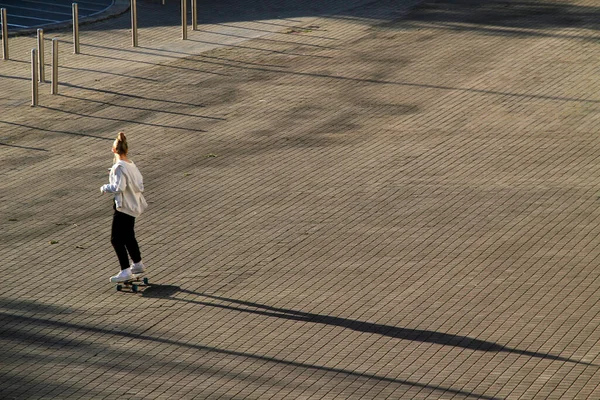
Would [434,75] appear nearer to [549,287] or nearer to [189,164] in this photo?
[189,164]

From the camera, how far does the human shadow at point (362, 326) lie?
414 inches

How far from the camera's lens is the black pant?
40.1ft

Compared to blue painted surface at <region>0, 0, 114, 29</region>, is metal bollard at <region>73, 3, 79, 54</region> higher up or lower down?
higher up

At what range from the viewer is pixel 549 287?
11.9m

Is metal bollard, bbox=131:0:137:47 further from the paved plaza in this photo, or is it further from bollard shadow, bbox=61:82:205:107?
bollard shadow, bbox=61:82:205:107

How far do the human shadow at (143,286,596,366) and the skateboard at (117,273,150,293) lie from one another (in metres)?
0.12

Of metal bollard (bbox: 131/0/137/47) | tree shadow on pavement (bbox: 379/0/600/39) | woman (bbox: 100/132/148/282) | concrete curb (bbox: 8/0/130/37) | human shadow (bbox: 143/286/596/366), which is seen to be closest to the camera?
human shadow (bbox: 143/286/596/366)

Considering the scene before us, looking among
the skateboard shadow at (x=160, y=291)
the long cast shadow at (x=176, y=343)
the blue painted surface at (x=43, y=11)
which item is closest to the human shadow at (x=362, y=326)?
the skateboard shadow at (x=160, y=291)

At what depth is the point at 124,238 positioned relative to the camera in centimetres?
1225

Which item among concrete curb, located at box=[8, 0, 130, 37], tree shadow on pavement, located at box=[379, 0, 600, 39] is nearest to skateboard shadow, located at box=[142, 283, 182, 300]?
tree shadow on pavement, located at box=[379, 0, 600, 39]

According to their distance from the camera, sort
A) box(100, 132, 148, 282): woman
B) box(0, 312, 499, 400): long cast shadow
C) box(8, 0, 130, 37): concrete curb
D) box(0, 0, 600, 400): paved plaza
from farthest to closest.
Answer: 1. box(8, 0, 130, 37): concrete curb
2. box(100, 132, 148, 282): woman
3. box(0, 0, 600, 400): paved plaza
4. box(0, 312, 499, 400): long cast shadow

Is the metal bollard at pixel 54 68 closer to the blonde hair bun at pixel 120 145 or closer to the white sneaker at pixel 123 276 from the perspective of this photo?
the blonde hair bun at pixel 120 145

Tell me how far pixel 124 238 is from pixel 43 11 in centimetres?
1753

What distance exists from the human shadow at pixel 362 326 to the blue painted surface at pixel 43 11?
16.4 m
